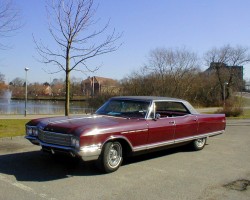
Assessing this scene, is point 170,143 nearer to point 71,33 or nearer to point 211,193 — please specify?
point 211,193

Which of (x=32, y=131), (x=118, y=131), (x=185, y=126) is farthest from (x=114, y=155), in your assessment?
(x=185, y=126)

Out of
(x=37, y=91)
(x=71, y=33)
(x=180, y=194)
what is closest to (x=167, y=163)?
(x=180, y=194)

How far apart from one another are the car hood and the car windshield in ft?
1.45

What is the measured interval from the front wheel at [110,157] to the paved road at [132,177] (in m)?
0.15

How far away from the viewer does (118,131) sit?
7.18 meters

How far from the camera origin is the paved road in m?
5.74

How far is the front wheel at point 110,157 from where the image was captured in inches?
273

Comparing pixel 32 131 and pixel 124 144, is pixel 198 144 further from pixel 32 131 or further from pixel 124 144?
pixel 32 131

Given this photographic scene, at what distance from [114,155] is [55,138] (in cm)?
121

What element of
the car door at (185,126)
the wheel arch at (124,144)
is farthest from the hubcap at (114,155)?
the car door at (185,126)

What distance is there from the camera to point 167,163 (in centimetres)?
827

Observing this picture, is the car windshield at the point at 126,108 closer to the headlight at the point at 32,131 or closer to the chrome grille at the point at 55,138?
the headlight at the point at 32,131

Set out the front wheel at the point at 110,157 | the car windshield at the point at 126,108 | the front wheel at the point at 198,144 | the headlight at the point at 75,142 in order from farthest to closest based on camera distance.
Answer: the front wheel at the point at 198,144 < the car windshield at the point at 126,108 < the front wheel at the point at 110,157 < the headlight at the point at 75,142

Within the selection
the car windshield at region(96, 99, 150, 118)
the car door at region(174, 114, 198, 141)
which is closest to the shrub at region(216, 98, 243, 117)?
the car door at region(174, 114, 198, 141)
